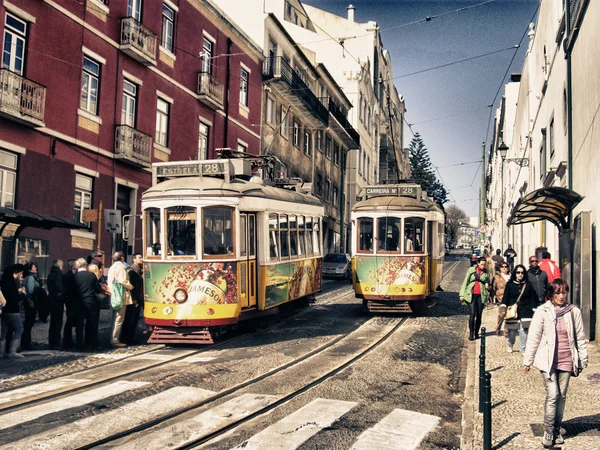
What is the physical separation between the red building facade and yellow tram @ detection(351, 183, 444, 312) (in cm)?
581

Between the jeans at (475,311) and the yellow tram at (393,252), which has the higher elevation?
the yellow tram at (393,252)

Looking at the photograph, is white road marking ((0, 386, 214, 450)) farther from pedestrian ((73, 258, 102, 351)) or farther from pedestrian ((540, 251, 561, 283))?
pedestrian ((540, 251, 561, 283))

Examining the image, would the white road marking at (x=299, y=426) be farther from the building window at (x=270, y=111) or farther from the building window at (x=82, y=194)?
the building window at (x=270, y=111)

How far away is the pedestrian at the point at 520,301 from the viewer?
11438 millimetres

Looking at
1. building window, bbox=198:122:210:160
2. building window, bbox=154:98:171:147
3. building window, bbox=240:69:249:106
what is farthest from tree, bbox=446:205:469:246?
building window, bbox=154:98:171:147

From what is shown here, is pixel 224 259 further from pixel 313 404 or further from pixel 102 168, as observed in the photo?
pixel 102 168

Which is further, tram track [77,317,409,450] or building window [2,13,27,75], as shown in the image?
building window [2,13,27,75]

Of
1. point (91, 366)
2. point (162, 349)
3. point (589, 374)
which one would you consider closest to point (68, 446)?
point (91, 366)

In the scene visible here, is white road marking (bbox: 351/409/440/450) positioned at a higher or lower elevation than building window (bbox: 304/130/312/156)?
lower

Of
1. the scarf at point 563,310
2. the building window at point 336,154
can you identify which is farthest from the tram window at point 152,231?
the building window at point 336,154

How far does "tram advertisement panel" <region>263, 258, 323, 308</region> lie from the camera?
13939mm

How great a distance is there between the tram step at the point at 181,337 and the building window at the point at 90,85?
9.54 metres

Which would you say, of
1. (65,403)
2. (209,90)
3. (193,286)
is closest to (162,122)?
(209,90)

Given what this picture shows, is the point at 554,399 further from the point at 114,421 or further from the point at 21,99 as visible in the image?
the point at 21,99
